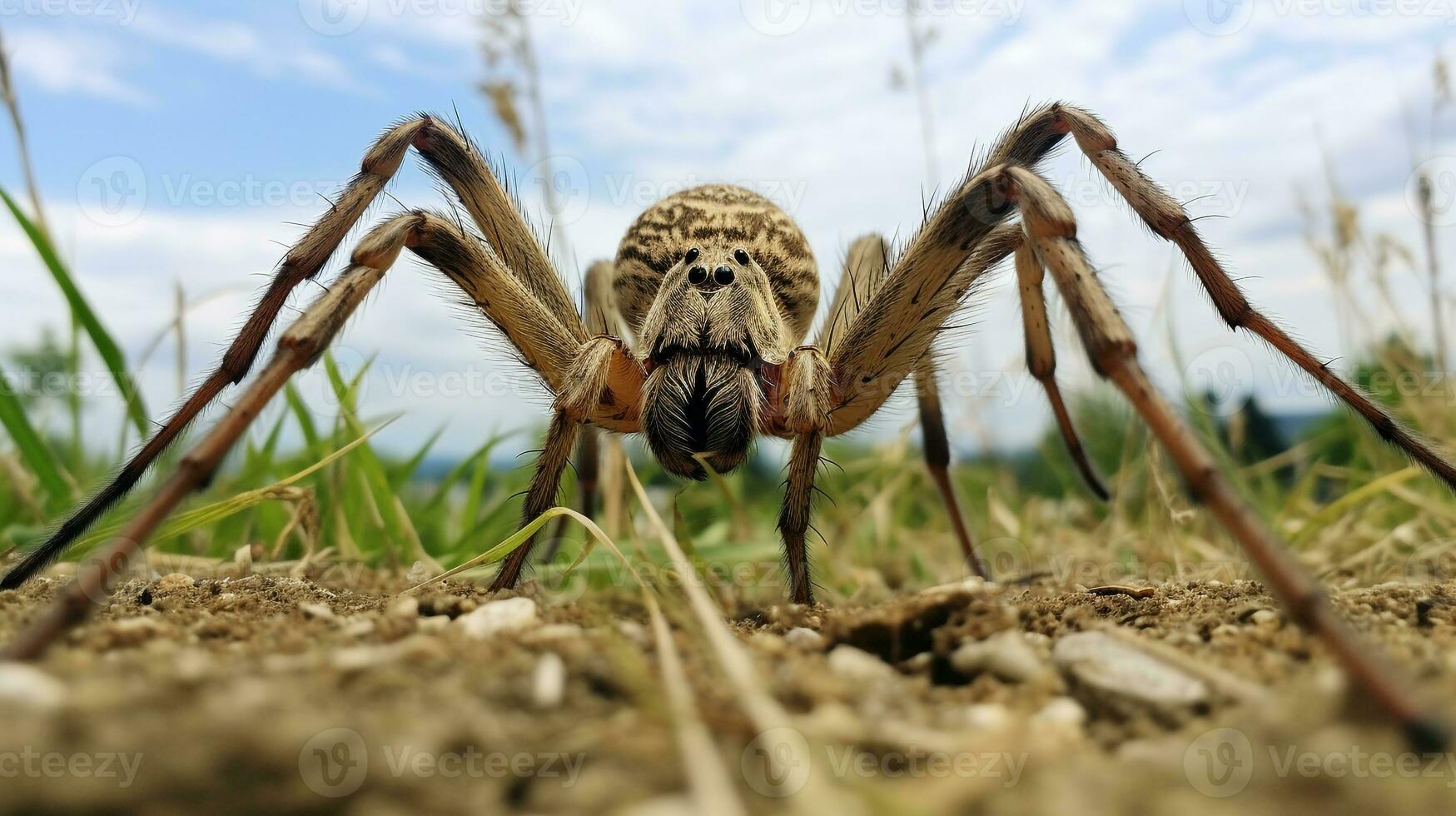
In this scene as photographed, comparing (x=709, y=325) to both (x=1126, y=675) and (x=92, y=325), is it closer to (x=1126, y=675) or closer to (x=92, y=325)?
(x=1126, y=675)

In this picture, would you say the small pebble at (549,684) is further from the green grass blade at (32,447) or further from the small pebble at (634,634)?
the green grass blade at (32,447)

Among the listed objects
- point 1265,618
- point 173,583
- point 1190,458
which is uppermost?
point 1190,458

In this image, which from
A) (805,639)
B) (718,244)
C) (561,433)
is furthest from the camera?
(718,244)

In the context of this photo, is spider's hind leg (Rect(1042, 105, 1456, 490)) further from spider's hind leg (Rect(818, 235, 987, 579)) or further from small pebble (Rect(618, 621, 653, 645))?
small pebble (Rect(618, 621, 653, 645))

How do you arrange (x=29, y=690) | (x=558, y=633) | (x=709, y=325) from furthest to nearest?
(x=709, y=325)
(x=558, y=633)
(x=29, y=690)

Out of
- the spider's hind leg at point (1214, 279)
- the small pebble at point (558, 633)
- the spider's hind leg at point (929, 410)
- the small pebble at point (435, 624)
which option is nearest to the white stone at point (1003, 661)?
the small pebble at point (558, 633)

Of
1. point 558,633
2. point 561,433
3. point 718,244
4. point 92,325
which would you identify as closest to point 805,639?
point 558,633

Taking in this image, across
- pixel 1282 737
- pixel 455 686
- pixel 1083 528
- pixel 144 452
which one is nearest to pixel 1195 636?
pixel 1282 737
